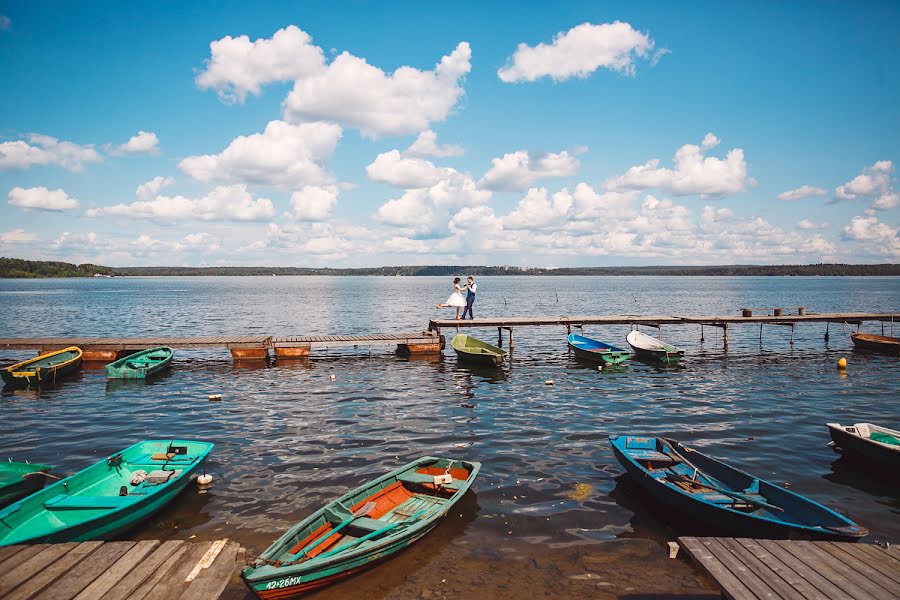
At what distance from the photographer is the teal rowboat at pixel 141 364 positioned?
24281mm

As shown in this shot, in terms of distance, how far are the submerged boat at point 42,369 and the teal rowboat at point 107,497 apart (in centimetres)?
1616

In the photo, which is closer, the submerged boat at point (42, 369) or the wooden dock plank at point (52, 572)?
the wooden dock plank at point (52, 572)

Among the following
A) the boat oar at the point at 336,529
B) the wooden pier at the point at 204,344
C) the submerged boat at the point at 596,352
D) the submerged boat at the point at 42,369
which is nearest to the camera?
the boat oar at the point at 336,529

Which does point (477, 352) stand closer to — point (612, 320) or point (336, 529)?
point (612, 320)

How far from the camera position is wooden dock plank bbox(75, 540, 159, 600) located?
6203mm

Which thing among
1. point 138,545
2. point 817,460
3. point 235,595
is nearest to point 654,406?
point 817,460

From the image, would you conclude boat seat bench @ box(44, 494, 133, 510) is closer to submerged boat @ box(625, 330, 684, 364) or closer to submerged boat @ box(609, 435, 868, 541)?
submerged boat @ box(609, 435, 868, 541)

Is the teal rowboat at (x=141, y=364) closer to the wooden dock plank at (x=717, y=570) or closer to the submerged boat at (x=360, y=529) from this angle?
the submerged boat at (x=360, y=529)

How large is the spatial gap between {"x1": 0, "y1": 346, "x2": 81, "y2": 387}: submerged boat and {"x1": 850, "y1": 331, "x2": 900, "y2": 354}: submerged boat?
47.1 meters

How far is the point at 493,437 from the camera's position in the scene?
16359mm

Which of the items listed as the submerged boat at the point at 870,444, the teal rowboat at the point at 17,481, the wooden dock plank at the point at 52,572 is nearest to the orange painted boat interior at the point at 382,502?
the wooden dock plank at the point at 52,572

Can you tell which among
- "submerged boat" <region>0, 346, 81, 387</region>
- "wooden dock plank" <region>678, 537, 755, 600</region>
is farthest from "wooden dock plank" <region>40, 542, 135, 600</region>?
"submerged boat" <region>0, 346, 81, 387</region>

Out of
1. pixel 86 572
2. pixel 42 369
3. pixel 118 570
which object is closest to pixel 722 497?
pixel 118 570

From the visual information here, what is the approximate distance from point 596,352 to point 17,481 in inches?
967
